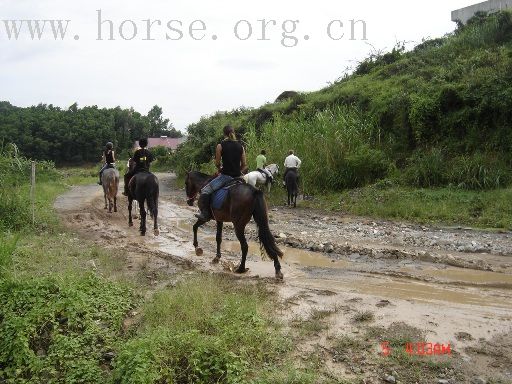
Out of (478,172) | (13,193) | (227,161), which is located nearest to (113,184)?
(13,193)

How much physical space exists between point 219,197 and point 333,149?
11.1 meters

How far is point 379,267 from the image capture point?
Answer: 343 inches

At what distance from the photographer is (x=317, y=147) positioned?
19344mm

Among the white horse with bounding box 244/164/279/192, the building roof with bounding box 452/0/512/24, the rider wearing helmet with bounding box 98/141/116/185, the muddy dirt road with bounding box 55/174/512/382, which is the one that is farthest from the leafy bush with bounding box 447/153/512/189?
the building roof with bounding box 452/0/512/24

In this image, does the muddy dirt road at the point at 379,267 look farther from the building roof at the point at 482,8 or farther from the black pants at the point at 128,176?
the building roof at the point at 482,8

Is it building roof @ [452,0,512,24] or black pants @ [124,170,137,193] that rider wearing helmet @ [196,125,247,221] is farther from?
building roof @ [452,0,512,24]

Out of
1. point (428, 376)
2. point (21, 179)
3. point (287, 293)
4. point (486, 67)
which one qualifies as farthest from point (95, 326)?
point (486, 67)

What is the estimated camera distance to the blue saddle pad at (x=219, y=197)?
8.55 meters

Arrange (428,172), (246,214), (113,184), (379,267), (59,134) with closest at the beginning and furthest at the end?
(246,214)
(379,267)
(113,184)
(428,172)
(59,134)

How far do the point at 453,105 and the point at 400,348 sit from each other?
15.1 m

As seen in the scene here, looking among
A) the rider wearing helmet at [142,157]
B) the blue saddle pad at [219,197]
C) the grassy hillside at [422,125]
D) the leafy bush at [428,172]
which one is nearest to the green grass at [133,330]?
the blue saddle pad at [219,197]

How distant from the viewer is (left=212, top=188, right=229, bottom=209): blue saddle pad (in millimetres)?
8554

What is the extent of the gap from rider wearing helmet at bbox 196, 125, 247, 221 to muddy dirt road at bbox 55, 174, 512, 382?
1.40m

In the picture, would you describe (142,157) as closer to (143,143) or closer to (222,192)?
(143,143)
